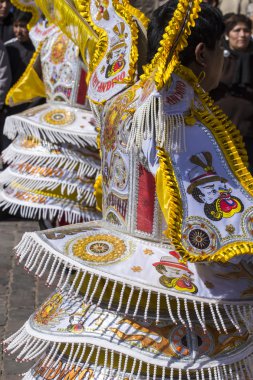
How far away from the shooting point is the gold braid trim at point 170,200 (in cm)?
226

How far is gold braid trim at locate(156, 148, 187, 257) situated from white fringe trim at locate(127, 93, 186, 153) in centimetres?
3

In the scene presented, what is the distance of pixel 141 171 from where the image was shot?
2.54 metres

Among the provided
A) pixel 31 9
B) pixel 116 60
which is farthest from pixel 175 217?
pixel 31 9

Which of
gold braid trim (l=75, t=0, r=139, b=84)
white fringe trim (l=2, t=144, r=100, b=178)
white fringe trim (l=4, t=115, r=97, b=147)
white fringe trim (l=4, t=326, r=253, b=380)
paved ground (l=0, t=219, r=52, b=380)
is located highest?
gold braid trim (l=75, t=0, r=139, b=84)

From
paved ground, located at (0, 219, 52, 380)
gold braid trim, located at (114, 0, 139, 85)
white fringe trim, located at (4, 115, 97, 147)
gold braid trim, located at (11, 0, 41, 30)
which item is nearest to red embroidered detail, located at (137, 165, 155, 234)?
gold braid trim, located at (114, 0, 139, 85)

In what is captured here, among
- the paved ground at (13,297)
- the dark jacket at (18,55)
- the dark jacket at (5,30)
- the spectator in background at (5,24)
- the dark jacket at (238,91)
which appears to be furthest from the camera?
the dark jacket at (5,30)

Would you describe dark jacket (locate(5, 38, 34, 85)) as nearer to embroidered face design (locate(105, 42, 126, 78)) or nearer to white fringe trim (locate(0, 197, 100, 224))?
white fringe trim (locate(0, 197, 100, 224))

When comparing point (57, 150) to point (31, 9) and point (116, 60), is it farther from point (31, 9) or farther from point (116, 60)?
point (116, 60)

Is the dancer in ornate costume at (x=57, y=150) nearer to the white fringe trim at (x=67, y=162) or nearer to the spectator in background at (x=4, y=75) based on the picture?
the white fringe trim at (x=67, y=162)

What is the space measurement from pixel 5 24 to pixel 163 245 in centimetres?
667

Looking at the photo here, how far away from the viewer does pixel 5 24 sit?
8.79m

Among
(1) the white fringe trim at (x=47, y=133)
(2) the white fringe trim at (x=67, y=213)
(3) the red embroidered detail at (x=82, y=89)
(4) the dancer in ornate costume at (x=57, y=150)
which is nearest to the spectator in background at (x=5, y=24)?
(4) the dancer in ornate costume at (x=57, y=150)

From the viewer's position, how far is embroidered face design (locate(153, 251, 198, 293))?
2.39 metres

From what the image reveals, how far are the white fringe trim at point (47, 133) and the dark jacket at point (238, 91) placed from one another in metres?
1.84
